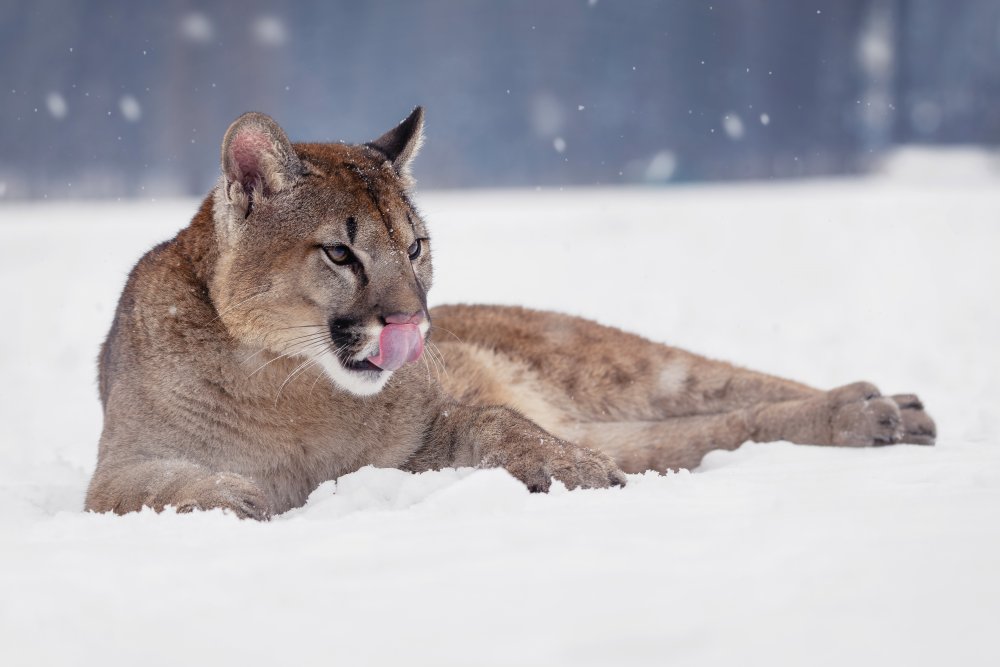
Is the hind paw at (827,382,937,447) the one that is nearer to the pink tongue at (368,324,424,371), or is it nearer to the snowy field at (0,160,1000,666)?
the snowy field at (0,160,1000,666)

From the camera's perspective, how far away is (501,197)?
38.7 feet

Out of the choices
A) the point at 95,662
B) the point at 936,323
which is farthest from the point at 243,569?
the point at 936,323

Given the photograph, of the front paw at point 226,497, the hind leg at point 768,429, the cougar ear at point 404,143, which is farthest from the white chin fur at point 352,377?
the hind leg at point 768,429

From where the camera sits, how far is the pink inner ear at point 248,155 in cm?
348

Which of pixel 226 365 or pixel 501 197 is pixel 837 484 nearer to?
pixel 226 365

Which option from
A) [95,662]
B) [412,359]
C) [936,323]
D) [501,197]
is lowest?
[95,662]

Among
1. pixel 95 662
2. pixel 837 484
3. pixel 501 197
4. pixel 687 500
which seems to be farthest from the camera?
pixel 501 197

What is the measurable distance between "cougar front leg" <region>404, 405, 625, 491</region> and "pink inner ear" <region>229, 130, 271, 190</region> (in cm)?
106

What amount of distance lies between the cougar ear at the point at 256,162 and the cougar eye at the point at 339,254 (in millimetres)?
300

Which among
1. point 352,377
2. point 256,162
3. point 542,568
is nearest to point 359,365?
point 352,377

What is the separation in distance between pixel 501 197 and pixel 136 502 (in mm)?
8912

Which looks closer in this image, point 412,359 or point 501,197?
point 412,359

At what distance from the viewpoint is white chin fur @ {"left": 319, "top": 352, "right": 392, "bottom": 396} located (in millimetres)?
3375

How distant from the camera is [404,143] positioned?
13.1ft
